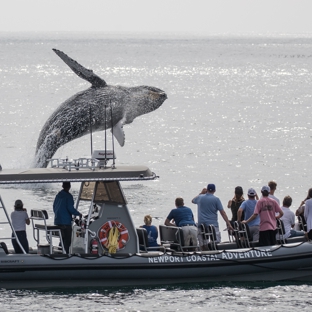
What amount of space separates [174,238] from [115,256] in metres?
1.28

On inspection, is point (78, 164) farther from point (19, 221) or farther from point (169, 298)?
point (169, 298)

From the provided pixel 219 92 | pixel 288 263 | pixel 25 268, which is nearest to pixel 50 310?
pixel 25 268

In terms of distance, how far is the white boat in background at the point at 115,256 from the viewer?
17.9 m

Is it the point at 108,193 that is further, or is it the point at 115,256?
the point at 108,193

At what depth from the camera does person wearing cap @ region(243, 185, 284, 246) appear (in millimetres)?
18719

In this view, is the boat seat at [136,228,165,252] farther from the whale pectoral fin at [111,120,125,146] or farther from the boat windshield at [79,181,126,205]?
the whale pectoral fin at [111,120,125,146]

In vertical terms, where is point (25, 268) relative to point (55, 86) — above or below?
below

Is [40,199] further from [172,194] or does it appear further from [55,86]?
[55,86]

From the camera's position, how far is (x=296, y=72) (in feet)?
464

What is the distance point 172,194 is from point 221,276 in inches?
534

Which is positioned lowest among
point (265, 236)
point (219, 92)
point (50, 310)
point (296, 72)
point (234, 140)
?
point (50, 310)

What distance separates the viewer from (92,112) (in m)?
29.6

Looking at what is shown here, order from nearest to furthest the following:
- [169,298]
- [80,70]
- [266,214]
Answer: [169,298]
[266,214]
[80,70]

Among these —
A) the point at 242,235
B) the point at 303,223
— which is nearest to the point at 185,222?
the point at 242,235
